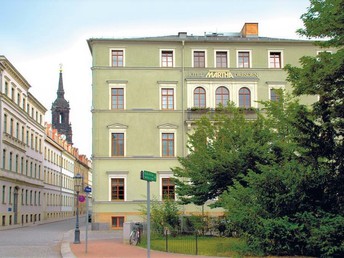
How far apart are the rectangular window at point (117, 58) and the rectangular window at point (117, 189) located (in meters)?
9.39

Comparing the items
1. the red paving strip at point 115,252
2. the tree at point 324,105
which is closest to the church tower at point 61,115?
the red paving strip at point 115,252

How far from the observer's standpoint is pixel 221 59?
138ft

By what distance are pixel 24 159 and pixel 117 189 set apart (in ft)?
74.7

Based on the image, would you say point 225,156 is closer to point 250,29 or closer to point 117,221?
point 117,221

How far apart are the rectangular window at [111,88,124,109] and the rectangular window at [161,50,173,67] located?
4.18m

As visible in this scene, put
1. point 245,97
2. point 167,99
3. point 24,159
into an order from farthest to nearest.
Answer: point 24,159, point 245,97, point 167,99

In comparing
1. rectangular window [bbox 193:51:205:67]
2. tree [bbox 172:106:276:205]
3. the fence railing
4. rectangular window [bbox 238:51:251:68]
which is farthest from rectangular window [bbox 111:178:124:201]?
the fence railing

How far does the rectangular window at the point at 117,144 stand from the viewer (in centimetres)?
4050

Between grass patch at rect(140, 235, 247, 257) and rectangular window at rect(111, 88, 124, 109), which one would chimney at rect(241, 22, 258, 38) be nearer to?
rectangular window at rect(111, 88, 124, 109)

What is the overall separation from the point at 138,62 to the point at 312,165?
26322 millimetres

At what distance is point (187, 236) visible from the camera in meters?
26.5

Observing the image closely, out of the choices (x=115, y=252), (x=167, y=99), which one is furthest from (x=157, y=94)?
(x=115, y=252)

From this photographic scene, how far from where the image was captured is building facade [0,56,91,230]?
5006 centimetres

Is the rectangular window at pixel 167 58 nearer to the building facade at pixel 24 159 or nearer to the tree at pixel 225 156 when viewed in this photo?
the tree at pixel 225 156
